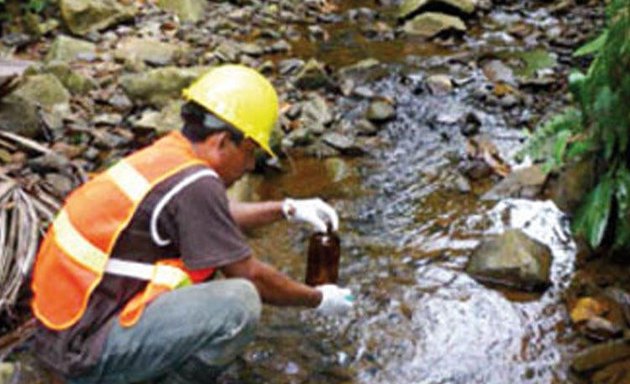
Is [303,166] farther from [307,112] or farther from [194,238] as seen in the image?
[194,238]

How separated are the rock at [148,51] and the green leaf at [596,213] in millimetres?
4982

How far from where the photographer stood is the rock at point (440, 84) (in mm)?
7681

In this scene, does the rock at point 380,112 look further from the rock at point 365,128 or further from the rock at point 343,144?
the rock at point 343,144

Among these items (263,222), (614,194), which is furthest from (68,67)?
(614,194)

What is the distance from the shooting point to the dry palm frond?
3.99 m

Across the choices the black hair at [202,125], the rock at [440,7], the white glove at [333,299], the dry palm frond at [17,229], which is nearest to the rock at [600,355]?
the white glove at [333,299]

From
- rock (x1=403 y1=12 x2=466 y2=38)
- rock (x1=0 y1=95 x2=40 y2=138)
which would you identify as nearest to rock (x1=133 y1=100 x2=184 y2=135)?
rock (x1=0 y1=95 x2=40 y2=138)

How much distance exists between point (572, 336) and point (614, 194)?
1068 mm

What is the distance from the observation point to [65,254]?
2.90m

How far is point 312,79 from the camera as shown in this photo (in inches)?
302

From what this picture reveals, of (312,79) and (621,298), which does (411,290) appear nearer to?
(621,298)

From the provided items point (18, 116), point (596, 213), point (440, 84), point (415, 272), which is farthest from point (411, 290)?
point (440, 84)

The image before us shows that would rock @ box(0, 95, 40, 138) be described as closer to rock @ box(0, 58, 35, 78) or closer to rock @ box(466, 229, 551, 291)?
rock @ box(0, 58, 35, 78)

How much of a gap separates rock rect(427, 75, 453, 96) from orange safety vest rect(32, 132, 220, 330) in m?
5.07
